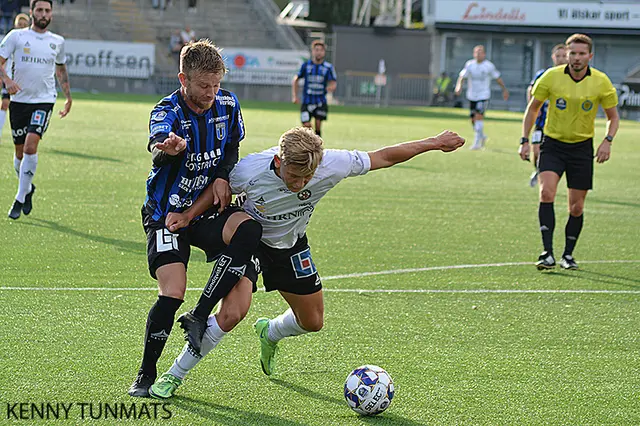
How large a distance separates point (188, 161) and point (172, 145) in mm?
438

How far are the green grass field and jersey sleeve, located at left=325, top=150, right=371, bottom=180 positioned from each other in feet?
3.85

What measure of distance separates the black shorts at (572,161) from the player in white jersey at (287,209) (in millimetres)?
4078

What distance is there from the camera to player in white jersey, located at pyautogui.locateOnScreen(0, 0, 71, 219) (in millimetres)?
10523

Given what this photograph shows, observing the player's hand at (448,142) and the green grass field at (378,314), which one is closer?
the green grass field at (378,314)

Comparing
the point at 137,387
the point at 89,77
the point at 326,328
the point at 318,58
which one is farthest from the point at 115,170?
the point at 89,77

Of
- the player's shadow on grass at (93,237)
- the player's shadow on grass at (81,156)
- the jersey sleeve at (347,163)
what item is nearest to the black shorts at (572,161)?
the player's shadow on grass at (93,237)

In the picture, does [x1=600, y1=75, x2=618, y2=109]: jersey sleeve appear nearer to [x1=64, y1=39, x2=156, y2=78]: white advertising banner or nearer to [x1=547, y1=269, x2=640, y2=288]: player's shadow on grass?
[x1=547, y1=269, x2=640, y2=288]: player's shadow on grass

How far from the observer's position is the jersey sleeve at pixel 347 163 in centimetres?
523

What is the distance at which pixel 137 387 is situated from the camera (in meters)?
5.07

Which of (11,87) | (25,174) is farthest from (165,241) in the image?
(25,174)

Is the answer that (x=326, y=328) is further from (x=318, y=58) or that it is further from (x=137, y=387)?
(x=318, y=58)

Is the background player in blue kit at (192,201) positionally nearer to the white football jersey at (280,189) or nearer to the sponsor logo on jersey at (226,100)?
the sponsor logo on jersey at (226,100)

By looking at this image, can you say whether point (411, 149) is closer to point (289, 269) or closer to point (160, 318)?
point (289, 269)

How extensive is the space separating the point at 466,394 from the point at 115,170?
10.9m
